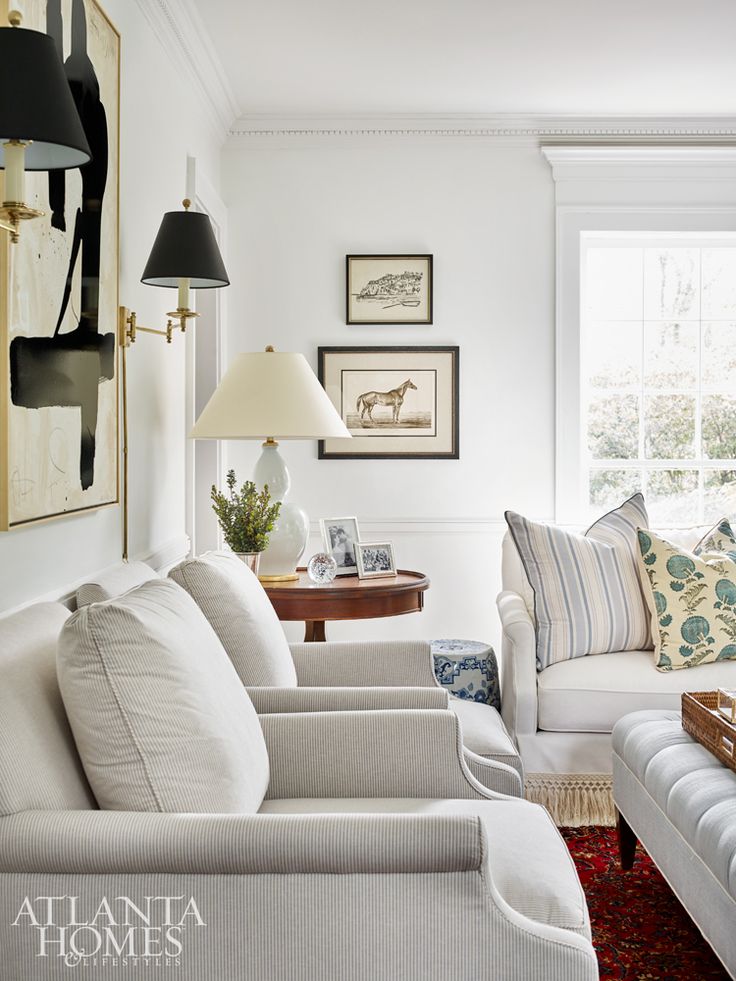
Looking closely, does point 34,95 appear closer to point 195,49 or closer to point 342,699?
point 342,699

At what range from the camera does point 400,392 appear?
168 inches

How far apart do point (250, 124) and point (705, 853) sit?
3.48 metres

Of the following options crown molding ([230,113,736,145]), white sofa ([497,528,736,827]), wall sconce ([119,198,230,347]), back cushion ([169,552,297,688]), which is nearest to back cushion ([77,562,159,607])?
back cushion ([169,552,297,688])

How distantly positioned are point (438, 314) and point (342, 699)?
98.0 inches

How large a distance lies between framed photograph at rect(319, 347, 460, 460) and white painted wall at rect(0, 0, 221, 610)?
1009 millimetres

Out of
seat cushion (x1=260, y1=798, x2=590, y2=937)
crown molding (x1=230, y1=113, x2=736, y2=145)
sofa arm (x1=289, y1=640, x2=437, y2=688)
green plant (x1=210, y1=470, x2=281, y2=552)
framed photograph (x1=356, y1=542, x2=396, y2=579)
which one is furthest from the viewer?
crown molding (x1=230, y1=113, x2=736, y2=145)

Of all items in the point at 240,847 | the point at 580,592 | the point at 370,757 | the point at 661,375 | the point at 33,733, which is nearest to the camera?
the point at 240,847

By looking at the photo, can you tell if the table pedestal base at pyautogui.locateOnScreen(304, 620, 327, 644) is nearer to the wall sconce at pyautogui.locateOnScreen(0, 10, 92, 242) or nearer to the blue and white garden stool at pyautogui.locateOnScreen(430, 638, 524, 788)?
the blue and white garden stool at pyautogui.locateOnScreen(430, 638, 524, 788)

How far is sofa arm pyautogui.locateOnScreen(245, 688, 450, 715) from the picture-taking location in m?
2.13

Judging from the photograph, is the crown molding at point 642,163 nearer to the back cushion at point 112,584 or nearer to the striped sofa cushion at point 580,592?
the striped sofa cushion at point 580,592

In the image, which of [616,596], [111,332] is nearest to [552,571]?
[616,596]

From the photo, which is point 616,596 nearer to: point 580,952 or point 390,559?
point 390,559

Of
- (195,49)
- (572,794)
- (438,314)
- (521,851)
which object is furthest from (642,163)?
(521,851)

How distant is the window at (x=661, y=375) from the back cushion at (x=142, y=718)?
3.16 meters
